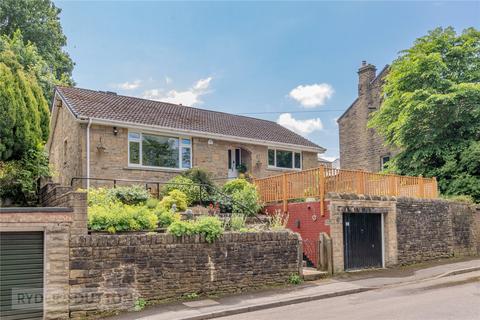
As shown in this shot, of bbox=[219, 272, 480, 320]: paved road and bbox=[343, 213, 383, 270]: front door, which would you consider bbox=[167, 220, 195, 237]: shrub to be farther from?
bbox=[343, 213, 383, 270]: front door

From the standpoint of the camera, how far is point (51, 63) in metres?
33.2

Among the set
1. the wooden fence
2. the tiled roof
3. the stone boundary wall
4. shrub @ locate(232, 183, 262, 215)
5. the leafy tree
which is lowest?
the stone boundary wall

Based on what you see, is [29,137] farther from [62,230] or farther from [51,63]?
[51,63]

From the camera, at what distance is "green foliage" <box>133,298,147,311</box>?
10.3 metres

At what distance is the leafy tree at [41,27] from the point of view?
106 feet

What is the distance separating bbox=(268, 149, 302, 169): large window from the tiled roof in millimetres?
600

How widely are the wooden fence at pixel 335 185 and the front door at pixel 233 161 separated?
384cm

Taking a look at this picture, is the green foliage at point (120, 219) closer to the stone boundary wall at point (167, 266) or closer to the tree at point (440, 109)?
the stone boundary wall at point (167, 266)

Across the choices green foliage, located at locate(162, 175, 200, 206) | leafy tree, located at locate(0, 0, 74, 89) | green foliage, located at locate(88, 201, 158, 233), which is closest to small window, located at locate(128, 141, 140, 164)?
green foliage, located at locate(162, 175, 200, 206)

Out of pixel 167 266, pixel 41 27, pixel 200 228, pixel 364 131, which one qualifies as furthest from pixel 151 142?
pixel 41 27

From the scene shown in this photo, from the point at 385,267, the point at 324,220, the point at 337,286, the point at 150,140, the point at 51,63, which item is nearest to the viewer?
the point at 337,286

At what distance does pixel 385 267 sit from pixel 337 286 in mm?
4216

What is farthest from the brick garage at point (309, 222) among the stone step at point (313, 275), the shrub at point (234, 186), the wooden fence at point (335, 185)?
the shrub at point (234, 186)

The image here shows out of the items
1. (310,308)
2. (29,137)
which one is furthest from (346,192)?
(29,137)
